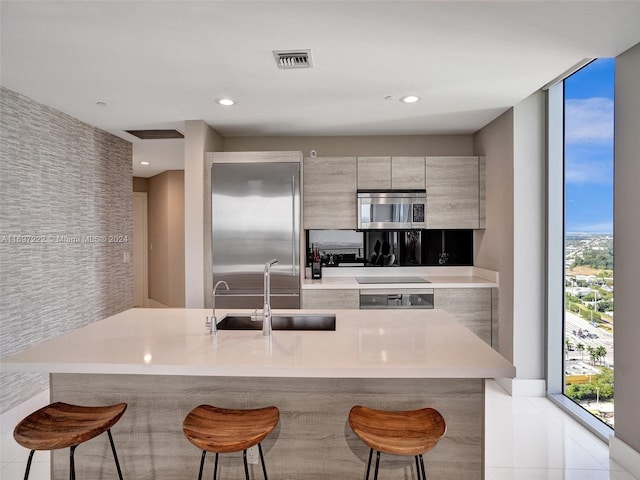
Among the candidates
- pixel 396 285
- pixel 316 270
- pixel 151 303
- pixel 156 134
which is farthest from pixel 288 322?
pixel 151 303

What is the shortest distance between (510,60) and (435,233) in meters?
2.26

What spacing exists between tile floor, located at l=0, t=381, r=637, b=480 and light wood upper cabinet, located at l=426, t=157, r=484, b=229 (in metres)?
1.83

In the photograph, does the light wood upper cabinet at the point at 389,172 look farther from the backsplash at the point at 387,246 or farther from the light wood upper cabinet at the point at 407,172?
the backsplash at the point at 387,246

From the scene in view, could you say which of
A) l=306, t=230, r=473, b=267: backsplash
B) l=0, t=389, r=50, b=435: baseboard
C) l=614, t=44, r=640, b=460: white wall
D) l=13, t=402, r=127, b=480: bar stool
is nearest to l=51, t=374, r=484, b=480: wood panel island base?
l=13, t=402, r=127, b=480: bar stool

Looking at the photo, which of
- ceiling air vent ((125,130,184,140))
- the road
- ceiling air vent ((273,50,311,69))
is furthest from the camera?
ceiling air vent ((125,130,184,140))

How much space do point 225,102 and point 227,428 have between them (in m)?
2.57

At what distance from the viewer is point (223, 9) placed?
6.34 feet

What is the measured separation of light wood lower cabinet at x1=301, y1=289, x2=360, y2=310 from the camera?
3.84 metres

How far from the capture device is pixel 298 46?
7.61 feet

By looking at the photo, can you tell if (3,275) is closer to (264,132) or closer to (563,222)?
(264,132)

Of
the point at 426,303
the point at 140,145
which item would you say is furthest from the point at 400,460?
the point at 140,145

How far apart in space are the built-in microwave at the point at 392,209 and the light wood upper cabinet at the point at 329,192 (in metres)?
0.11

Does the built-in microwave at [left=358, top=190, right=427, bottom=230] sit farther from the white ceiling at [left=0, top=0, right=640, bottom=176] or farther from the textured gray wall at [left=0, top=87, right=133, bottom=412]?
the textured gray wall at [left=0, top=87, right=133, bottom=412]

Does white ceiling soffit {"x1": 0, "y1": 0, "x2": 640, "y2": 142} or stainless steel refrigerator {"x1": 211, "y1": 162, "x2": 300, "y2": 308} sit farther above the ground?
white ceiling soffit {"x1": 0, "y1": 0, "x2": 640, "y2": 142}
